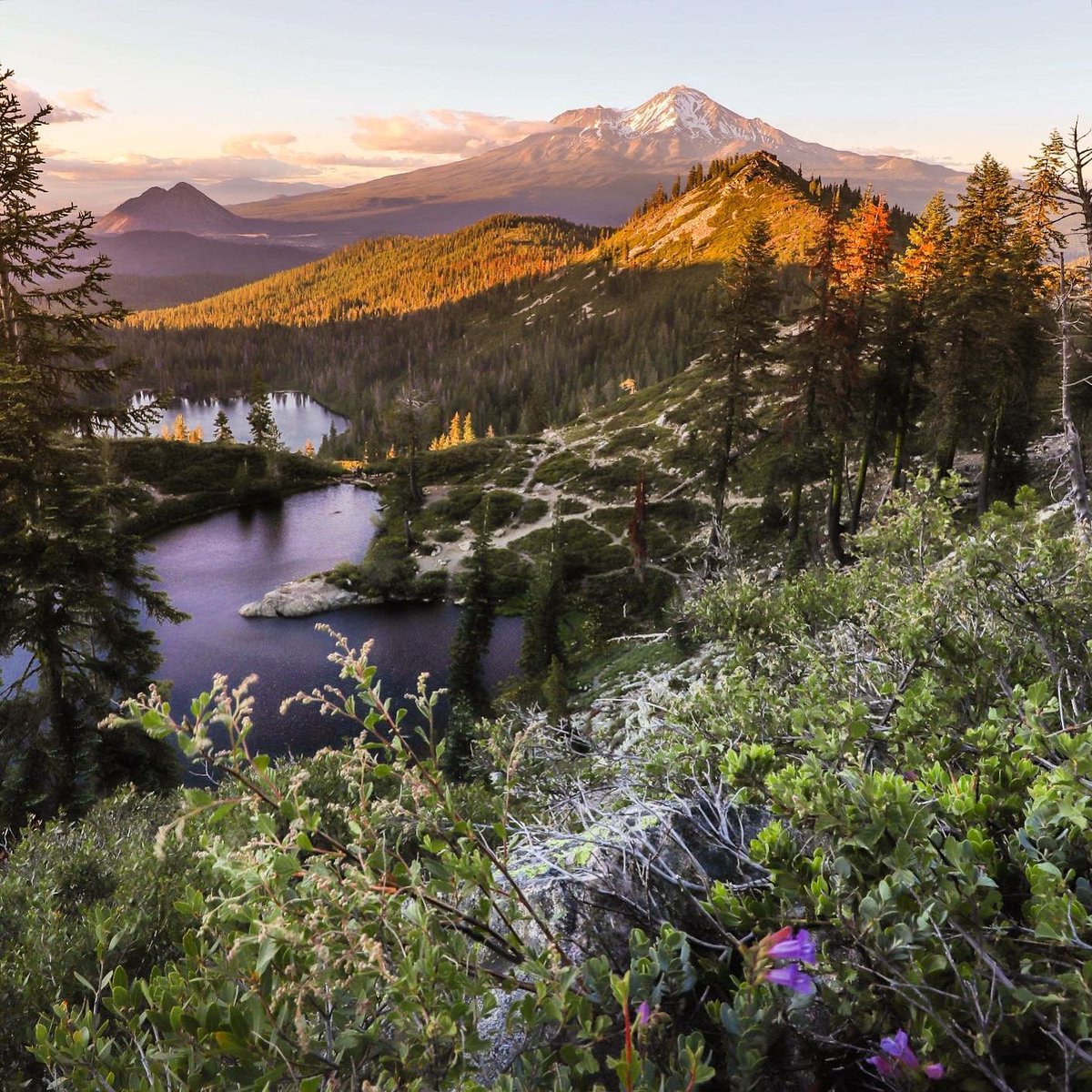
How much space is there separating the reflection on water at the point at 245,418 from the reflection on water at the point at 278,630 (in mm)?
97966

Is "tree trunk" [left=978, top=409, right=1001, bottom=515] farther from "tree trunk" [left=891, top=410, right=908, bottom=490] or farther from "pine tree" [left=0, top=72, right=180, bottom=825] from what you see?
"pine tree" [left=0, top=72, right=180, bottom=825]

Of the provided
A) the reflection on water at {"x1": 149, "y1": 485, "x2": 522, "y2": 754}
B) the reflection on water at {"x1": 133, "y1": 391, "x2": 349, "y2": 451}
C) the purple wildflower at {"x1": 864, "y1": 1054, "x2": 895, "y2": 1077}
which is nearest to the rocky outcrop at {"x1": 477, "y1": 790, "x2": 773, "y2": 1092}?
the purple wildflower at {"x1": 864, "y1": 1054, "x2": 895, "y2": 1077}

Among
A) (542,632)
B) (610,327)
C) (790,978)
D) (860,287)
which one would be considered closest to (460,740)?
(542,632)

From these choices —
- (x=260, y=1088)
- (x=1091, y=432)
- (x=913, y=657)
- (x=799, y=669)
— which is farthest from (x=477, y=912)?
(x=1091, y=432)

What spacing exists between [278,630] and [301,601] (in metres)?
3.29

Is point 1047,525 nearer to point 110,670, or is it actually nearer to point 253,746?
point 110,670

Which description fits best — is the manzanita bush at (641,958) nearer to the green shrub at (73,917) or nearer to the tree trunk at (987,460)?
the green shrub at (73,917)

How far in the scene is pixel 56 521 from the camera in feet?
42.0

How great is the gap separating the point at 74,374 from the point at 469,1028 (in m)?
15.1

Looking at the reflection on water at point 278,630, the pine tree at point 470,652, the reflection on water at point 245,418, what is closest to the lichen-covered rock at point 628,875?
the reflection on water at point 278,630

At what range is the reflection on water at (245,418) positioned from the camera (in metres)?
164

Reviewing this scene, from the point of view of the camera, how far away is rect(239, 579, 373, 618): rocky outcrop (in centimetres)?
4600

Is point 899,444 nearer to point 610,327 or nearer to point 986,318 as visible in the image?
point 986,318

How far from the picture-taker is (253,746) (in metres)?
29.1
